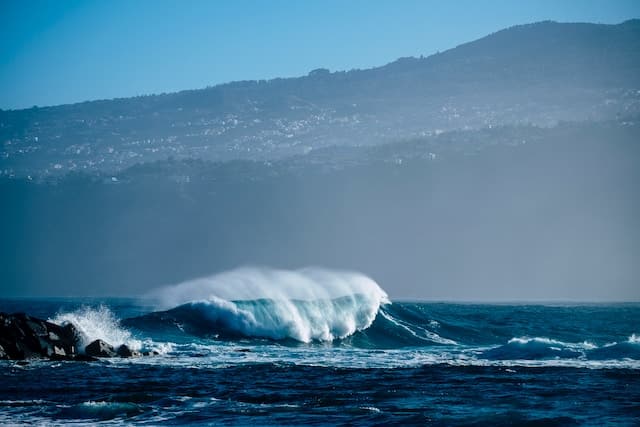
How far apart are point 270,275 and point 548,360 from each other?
18525 mm

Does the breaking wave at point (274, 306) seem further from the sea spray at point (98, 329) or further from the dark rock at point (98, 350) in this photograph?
the dark rock at point (98, 350)

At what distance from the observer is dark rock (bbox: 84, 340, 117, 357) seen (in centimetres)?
2750

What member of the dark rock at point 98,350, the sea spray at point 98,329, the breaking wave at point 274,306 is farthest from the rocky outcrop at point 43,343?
the breaking wave at point 274,306

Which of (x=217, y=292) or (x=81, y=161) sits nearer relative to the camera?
(x=217, y=292)

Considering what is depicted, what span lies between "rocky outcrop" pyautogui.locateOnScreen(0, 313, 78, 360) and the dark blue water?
113 centimetres

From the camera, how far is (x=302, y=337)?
119 feet

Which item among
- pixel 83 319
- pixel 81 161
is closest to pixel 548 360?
pixel 83 319

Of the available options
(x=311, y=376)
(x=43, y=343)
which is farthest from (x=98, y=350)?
(x=311, y=376)

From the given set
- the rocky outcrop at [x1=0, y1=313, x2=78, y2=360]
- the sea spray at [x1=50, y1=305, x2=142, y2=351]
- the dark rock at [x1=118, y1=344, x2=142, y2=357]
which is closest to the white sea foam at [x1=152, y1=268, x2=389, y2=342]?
the sea spray at [x1=50, y1=305, x2=142, y2=351]

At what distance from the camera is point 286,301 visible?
1564 inches

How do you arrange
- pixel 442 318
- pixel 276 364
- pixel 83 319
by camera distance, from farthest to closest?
pixel 442 318 → pixel 83 319 → pixel 276 364

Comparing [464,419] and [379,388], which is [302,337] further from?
[464,419]

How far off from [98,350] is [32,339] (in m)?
2.16

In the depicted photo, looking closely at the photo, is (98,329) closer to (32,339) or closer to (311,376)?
(32,339)
